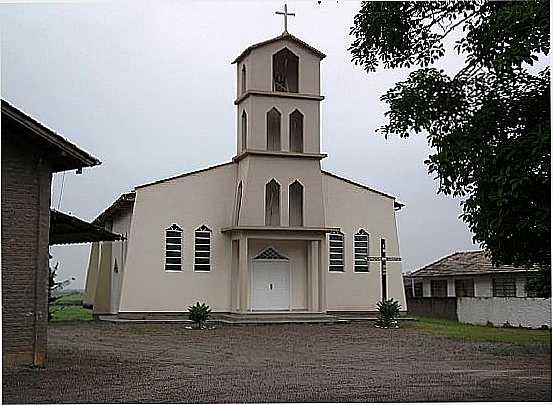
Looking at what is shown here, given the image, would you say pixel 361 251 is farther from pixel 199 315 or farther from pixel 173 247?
pixel 199 315

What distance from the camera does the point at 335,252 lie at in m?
17.8

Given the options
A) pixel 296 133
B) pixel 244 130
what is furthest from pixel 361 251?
pixel 244 130

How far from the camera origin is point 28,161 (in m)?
9.31

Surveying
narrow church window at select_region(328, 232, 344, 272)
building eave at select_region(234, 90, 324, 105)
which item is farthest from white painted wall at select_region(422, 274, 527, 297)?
building eave at select_region(234, 90, 324, 105)

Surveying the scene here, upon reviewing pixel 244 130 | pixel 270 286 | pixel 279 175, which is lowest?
pixel 270 286

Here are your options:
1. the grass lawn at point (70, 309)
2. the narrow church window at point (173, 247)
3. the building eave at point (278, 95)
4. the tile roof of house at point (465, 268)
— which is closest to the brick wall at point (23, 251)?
the grass lawn at point (70, 309)

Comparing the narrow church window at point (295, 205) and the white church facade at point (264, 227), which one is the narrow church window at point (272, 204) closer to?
the white church facade at point (264, 227)

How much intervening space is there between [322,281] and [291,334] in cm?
330

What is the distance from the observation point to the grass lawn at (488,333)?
1273cm

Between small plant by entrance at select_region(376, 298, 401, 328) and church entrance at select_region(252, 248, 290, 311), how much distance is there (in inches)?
74.3

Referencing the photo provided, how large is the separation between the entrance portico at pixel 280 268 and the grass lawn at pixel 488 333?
82.4 inches

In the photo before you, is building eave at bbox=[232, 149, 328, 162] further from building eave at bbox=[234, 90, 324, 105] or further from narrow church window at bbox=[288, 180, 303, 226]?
building eave at bbox=[234, 90, 324, 105]

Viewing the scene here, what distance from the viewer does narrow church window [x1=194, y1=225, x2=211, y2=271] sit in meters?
16.4

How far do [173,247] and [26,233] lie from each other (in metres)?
7.14
